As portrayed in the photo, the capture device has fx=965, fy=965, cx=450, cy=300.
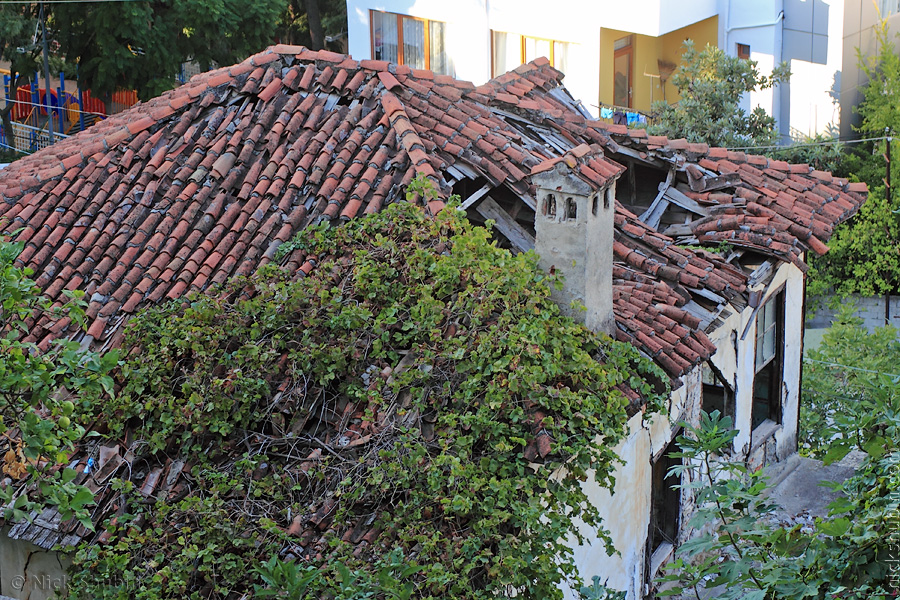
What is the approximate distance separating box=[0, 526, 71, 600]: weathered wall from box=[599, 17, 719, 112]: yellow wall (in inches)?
842

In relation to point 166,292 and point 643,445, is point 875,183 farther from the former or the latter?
point 166,292

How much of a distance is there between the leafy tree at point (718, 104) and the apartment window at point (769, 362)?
10.6m

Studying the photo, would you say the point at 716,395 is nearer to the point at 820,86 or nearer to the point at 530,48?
the point at 530,48

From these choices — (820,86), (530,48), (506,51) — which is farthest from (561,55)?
(820,86)

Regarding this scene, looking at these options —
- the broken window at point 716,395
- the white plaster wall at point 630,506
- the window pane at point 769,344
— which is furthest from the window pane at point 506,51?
the white plaster wall at point 630,506

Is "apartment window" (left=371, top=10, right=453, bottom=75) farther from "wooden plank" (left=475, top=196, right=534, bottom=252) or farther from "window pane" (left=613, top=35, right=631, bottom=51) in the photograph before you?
"wooden plank" (left=475, top=196, right=534, bottom=252)

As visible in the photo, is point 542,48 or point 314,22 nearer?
point 542,48

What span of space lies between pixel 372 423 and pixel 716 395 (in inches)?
193

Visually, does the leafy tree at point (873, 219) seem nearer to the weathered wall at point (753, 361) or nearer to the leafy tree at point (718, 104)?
the leafy tree at point (718, 104)

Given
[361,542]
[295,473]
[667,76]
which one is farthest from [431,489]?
[667,76]

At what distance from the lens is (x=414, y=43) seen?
2594cm

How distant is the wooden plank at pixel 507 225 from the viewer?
848 centimetres

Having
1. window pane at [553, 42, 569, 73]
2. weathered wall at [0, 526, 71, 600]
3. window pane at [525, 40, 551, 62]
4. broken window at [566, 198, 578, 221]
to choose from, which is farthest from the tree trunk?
weathered wall at [0, 526, 71, 600]

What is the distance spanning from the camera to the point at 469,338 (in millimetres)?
6934
